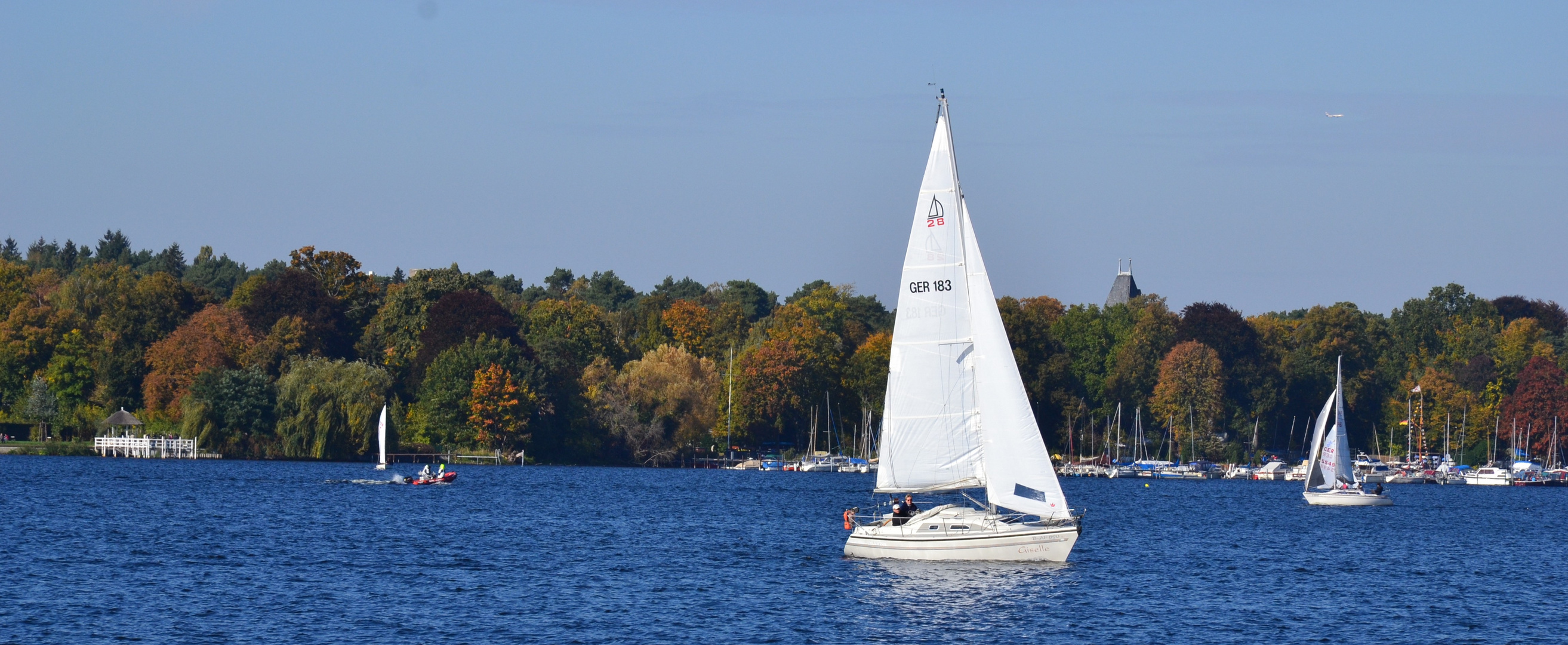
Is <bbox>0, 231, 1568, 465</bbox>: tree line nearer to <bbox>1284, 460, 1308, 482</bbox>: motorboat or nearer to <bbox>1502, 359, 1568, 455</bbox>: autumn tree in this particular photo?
<bbox>1502, 359, 1568, 455</bbox>: autumn tree

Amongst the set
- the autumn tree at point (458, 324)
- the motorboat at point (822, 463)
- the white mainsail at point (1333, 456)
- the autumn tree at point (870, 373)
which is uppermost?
the autumn tree at point (458, 324)

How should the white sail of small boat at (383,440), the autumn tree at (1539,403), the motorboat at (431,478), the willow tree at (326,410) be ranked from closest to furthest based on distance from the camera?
the motorboat at (431,478)
the white sail of small boat at (383,440)
the willow tree at (326,410)
the autumn tree at (1539,403)

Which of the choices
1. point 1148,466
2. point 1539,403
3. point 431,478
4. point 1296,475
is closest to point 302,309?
point 431,478

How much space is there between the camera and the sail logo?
127 ft

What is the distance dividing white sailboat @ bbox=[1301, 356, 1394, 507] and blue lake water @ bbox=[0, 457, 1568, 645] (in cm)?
1020

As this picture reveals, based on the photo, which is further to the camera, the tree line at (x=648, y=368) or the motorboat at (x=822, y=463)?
the motorboat at (x=822, y=463)

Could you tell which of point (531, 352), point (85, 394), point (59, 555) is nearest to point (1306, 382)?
point (531, 352)

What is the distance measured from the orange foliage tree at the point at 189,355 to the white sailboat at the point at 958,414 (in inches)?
3100

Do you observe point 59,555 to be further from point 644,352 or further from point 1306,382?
point 1306,382

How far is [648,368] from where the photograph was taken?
12069cm

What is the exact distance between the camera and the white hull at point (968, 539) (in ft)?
130

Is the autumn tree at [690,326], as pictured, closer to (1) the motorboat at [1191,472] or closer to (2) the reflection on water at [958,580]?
(1) the motorboat at [1191,472]

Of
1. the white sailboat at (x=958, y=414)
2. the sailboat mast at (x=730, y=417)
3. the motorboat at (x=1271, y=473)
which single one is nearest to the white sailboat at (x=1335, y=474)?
the motorboat at (x=1271, y=473)

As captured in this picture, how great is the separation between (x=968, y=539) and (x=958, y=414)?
3087 mm
